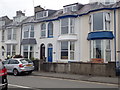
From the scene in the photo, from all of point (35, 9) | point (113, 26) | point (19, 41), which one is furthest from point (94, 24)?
point (19, 41)

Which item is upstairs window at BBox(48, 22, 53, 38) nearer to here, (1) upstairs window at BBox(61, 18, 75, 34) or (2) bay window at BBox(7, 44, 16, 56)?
(1) upstairs window at BBox(61, 18, 75, 34)

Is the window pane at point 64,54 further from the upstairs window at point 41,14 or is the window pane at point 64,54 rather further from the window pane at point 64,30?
the upstairs window at point 41,14


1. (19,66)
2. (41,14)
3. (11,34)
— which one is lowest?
(19,66)

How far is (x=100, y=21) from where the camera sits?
19.6 metres

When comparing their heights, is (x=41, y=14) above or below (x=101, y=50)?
above

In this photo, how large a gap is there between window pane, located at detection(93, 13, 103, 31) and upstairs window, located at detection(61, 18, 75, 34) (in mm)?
3279

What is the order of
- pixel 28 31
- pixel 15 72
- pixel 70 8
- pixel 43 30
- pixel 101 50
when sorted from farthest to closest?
pixel 28 31 → pixel 43 30 → pixel 70 8 → pixel 101 50 → pixel 15 72

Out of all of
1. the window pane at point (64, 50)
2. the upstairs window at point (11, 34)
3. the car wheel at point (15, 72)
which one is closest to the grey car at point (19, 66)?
the car wheel at point (15, 72)

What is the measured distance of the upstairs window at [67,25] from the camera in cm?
2236

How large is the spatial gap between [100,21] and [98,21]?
0.24 m

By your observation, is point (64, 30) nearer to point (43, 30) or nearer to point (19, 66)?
point (43, 30)

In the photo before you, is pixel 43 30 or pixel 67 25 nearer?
pixel 67 25

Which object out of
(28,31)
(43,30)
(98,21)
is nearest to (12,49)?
(28,31)

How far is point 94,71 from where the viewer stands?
1538 centimetres
